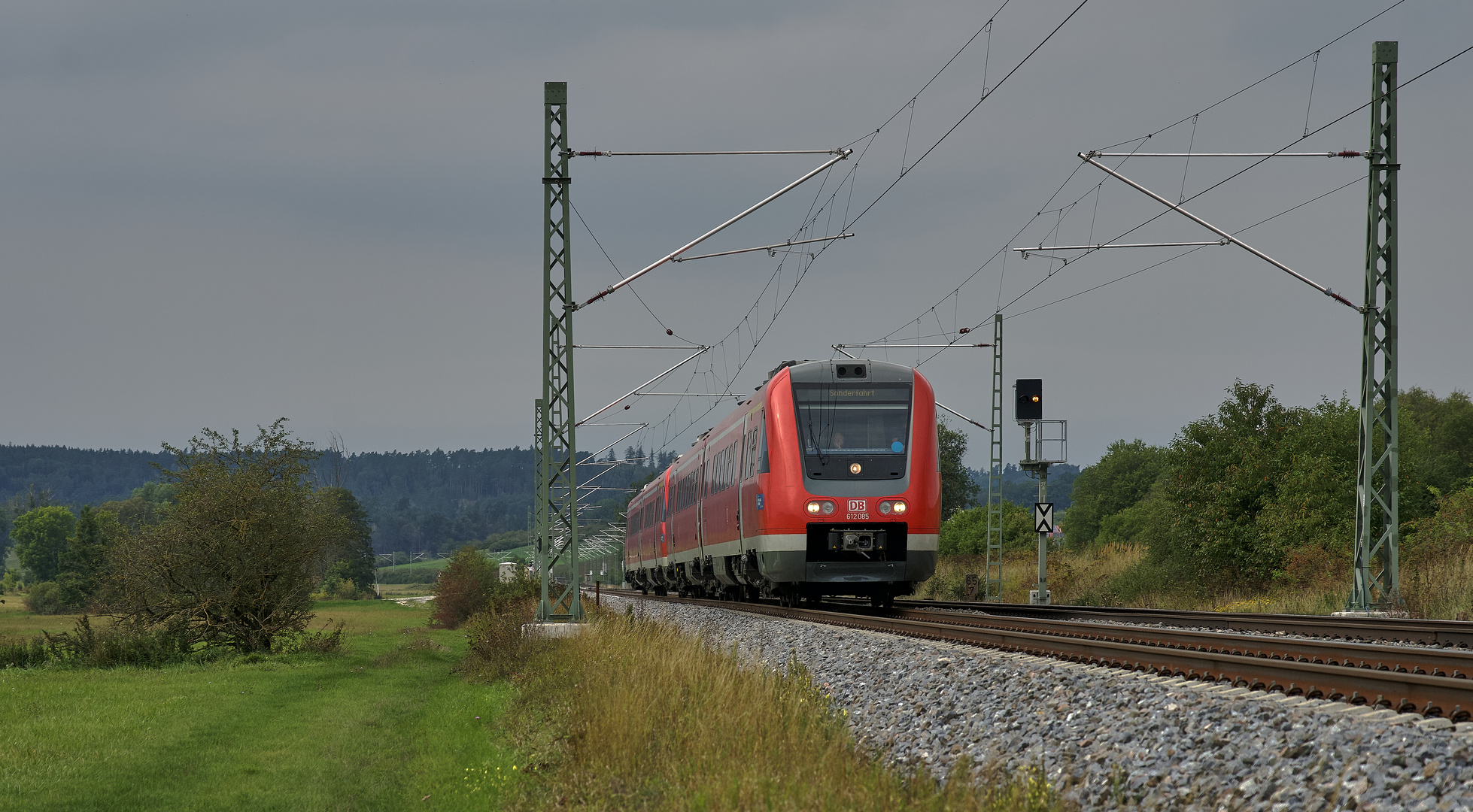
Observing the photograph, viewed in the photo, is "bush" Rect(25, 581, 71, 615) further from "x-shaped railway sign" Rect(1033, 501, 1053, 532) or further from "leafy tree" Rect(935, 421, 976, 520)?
"x-shaped railway sign" Rect(1033, 501, 1053, 532)

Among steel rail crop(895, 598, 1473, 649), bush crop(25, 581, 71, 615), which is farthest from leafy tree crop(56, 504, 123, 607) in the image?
steel rail crop(895, 598, 1473, 649)

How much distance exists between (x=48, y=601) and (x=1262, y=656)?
114m

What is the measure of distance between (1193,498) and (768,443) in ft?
66.3

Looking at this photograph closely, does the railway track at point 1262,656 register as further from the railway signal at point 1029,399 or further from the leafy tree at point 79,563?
the leafy tree at point 79,563

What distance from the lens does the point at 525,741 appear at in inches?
531

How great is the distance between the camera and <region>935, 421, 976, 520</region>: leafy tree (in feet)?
358

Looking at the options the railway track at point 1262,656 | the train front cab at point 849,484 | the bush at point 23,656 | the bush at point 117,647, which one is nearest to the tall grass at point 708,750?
the railway track at point 1262,656

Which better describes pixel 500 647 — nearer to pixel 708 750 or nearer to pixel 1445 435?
pixel 708 750

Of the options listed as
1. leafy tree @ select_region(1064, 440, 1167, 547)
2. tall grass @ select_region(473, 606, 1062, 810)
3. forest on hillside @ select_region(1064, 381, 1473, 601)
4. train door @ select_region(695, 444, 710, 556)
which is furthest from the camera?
leafy tree @ select_region(1064, 440, 1167, 547)

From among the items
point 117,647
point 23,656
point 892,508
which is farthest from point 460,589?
point 892,508

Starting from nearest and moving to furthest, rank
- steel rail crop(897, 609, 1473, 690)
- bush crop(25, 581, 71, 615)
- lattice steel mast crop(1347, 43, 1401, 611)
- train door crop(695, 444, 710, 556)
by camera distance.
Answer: steel rail crop(897, 609, 1473, 690) < lattice steel mast crop(1347, 43, 1401, 611) < train door crop(695, 444, 710, 556) < bush crop(25, 581, 71, 615)

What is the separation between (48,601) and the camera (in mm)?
105250

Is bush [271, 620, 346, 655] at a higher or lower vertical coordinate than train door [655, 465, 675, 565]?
lower

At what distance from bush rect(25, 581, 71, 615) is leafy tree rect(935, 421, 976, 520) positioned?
241ft
